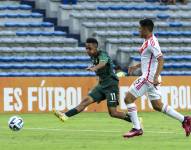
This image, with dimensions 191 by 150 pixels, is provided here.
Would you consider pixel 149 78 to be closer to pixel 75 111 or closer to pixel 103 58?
pixel 103 58

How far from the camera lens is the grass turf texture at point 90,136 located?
12.8 m

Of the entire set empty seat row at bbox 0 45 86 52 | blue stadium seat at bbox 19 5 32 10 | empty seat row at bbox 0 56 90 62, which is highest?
blue stadium seat at bbox 19 5 32 10

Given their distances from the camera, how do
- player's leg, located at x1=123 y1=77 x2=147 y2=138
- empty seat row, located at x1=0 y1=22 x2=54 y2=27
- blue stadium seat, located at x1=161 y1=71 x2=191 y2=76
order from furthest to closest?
empty seat row, located at x1=0 y1=22 x2=54 y2=27
blue stadium seat, located at x1=161 y1=71 x2=191 y2=76
player's leg, located at x1=123 y1=77 x2=147 y2=138

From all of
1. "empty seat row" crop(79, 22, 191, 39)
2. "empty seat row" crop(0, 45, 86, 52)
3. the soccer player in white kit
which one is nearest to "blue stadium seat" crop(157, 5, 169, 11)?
"empty seat row" crop(79, 22, 191, 39)

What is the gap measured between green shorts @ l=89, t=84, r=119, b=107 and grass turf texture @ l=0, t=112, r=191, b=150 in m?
0.63

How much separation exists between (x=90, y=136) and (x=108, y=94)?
1.69 metres

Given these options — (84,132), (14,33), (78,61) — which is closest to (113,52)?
(78,61)

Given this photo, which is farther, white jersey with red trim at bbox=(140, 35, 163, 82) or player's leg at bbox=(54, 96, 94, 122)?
player's leg at bbox=(54, 96, 94, 122)

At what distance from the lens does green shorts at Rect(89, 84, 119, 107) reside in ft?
53.8

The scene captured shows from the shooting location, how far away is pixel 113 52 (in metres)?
31.0

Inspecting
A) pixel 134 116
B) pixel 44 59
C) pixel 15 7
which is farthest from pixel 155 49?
pixel 15 7

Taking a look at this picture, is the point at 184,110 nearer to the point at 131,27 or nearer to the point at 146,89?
the point at 131,27

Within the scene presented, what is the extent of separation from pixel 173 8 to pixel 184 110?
33.7 feet

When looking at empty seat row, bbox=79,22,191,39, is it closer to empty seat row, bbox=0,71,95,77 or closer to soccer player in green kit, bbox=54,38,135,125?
empty seat row, bbox=0,71,95,77
